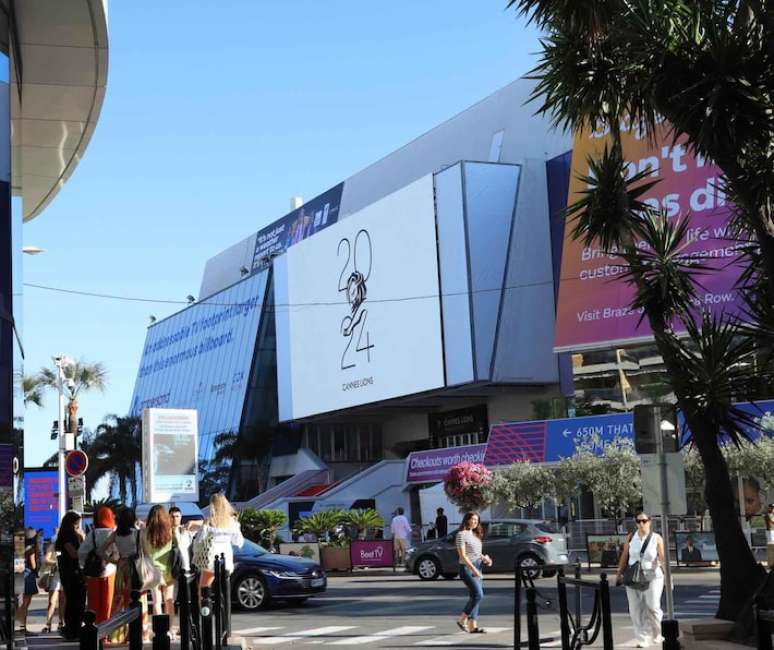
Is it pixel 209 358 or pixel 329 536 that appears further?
pixel 209 358

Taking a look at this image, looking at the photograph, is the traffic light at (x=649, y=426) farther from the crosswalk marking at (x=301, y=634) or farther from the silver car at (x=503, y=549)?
the silver car at (x=503, y=549)

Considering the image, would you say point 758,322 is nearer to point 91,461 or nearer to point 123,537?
point 123,537

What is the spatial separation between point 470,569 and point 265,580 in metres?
6.38

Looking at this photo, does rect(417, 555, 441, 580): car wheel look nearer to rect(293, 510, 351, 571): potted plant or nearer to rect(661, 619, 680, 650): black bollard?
rect(293, 510, 351, 571): potted plant

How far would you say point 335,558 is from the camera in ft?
122

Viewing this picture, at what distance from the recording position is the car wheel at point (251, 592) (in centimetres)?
2153

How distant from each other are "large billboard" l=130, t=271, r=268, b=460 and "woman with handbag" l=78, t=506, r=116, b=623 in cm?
6153

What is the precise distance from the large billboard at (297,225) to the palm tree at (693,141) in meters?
70.5

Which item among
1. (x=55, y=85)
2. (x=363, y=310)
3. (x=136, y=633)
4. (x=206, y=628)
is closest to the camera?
(x=136, y=633)

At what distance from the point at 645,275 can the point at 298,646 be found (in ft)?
21.9

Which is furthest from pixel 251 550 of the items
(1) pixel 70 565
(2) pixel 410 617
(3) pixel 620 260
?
(3) pixel 620 260

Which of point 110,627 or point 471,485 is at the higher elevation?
point 471,485

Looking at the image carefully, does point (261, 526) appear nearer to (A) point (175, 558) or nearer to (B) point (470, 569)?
(B) point (470, 569)

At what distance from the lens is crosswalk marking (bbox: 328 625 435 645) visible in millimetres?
15774
